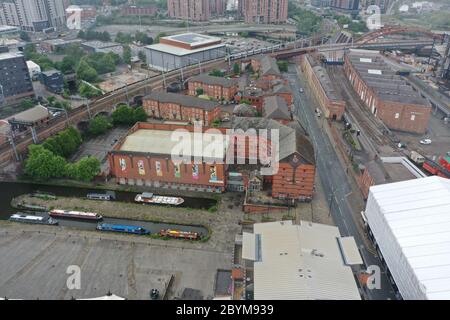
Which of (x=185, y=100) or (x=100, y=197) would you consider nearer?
(x=100, y=197)

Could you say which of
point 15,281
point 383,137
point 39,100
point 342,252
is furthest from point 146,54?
point 342,252

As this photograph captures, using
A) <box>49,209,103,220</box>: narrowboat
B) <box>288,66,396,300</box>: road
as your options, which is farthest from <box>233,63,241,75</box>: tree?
<box>49,209,103,220</box>: narrowboat

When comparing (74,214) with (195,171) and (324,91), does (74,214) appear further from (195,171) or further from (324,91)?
(324,91)

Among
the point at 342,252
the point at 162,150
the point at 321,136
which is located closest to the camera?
the point at 342,252

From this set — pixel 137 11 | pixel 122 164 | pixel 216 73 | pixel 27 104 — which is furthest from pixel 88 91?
pixel 137 11

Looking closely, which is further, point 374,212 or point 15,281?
point 374,212

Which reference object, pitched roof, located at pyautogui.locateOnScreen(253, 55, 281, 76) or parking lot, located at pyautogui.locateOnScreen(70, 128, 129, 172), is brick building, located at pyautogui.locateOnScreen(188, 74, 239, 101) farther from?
parking lot, located at pyautogui.locateOnScreen(70, 128, 129, 172)

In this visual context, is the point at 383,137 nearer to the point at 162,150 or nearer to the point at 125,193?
the point at 162,150
